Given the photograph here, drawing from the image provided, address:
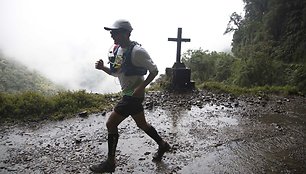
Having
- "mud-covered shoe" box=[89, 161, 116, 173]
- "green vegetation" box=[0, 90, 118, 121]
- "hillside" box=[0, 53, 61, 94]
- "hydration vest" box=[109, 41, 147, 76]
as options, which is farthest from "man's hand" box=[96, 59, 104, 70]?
"hillside" box=[0, 53, 61, 94]

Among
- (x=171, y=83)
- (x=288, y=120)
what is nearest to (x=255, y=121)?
(x=288, y=120)

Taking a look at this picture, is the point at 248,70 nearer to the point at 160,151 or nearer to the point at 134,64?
the point at 160,151

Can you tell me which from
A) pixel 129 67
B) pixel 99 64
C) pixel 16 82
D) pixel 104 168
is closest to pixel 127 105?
pixel 129 67

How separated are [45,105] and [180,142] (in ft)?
11.3

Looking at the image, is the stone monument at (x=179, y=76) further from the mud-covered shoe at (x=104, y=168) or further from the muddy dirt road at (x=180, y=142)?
the mud-covered shoe at (x=104, y=168)

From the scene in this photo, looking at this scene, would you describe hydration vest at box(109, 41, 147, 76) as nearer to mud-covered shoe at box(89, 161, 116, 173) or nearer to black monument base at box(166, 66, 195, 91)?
mud-covered shoe at box(89, 161, 116, 173)

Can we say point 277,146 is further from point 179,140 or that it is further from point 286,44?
point 286,44

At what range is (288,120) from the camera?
6660 mm

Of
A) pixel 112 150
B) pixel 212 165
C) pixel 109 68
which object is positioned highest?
pixel 109 68

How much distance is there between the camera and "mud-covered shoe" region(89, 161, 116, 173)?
12.8ft

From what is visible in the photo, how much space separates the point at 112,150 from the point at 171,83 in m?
5.59

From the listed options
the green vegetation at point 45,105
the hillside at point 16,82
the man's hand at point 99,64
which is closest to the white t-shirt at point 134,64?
the man's hand at point 99,64

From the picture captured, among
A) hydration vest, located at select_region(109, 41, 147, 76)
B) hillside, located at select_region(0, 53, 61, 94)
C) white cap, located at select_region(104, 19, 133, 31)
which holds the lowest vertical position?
hillside, located at select_region(0, 53, 61, 94)

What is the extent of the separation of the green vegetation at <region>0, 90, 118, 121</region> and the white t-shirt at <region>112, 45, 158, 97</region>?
10.4 feet
